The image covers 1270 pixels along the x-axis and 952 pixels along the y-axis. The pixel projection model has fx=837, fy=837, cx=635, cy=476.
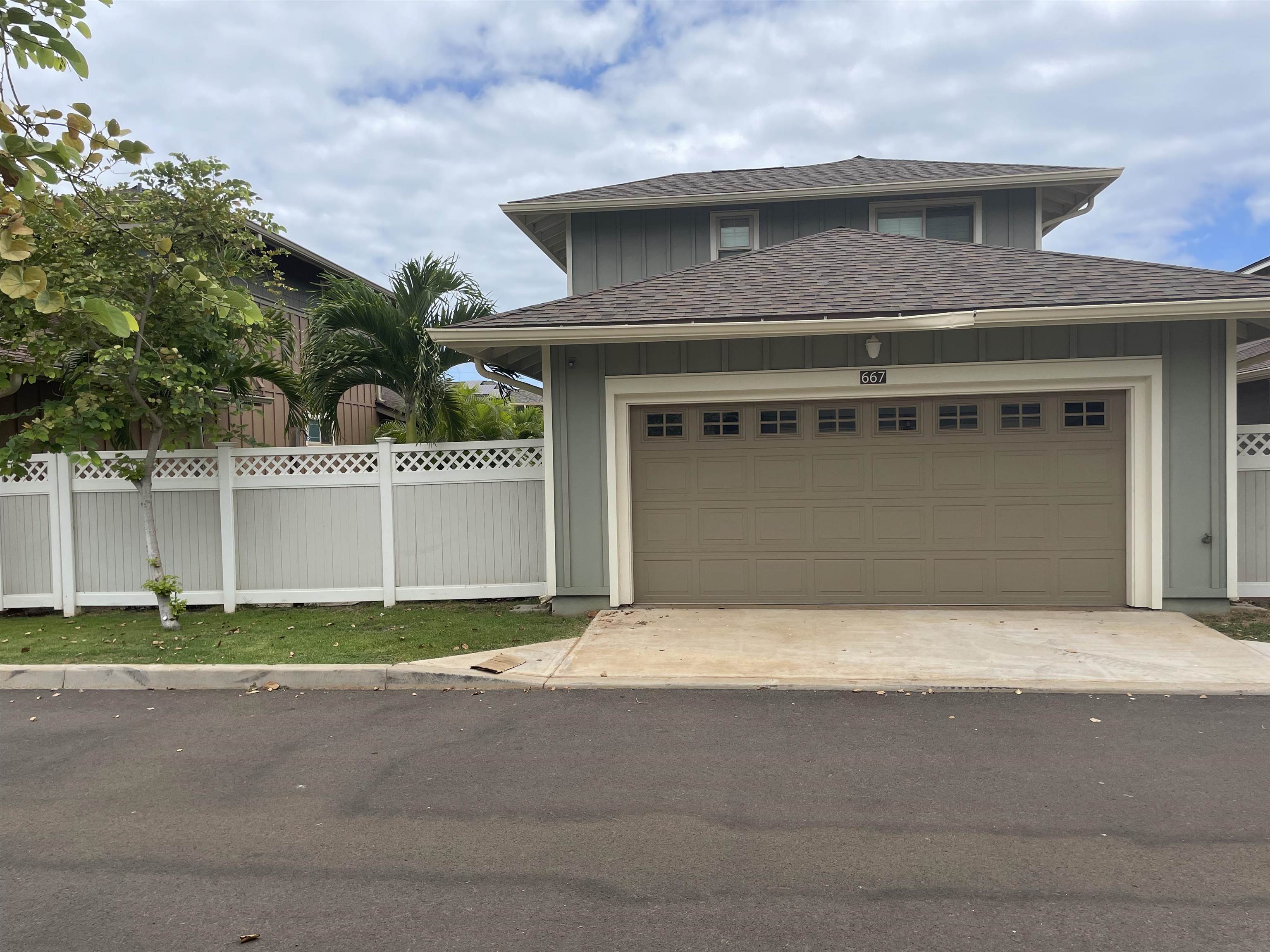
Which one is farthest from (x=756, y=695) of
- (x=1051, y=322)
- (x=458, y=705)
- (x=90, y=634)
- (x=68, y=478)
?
(x=68, y=478)

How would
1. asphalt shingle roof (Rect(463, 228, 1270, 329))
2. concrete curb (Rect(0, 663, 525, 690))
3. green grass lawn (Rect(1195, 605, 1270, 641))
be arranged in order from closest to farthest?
1. concrete curb (Rect(0, 663, 525, 690))
2. green grass lawn (Rect(1195, 605, 1270, 641))
3. asphalt shingle roof (Rect(463, 228, 1270, 329))

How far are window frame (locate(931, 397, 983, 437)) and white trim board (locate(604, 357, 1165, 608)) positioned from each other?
0.22 meters

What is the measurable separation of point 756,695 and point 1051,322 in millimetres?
4537

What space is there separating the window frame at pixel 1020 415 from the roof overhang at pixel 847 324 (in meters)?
0.92

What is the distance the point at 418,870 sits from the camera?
360 centimetres

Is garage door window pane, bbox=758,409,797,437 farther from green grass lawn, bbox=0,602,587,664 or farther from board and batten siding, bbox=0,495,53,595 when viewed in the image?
board and batten siding, bbox=0,495,53,595

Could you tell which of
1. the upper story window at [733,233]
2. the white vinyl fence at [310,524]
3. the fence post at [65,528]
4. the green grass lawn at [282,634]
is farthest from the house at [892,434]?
the fence post at [65,528]

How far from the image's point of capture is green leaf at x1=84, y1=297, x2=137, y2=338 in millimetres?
2061

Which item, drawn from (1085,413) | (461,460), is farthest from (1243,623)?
(461,460)

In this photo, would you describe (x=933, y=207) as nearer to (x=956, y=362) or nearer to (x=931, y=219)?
(x=931, y=219)

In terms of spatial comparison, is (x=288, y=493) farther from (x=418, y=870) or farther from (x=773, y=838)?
(x=773, y=838)

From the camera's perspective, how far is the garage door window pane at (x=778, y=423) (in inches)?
348

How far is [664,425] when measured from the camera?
8.99 m

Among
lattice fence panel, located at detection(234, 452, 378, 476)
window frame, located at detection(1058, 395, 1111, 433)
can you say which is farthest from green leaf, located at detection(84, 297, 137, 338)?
window frame, located at detection(1058, 395, 1111, 433)
